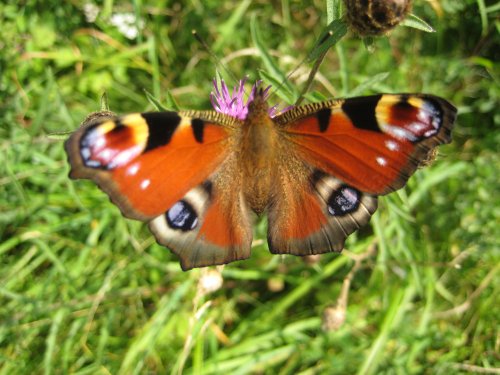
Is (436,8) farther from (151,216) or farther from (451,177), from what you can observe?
(151,216)

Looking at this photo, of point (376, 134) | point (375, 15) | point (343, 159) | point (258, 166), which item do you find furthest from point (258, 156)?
point (375, 15)

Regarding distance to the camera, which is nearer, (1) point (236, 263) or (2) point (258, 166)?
(2) point (258, 166)

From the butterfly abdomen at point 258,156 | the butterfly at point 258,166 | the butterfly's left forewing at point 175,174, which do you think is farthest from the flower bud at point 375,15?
the butterfly's left forewing at point 175,174

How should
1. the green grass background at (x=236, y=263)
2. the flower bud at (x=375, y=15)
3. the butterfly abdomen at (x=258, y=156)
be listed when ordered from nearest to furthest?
the flower bud at (x=375, y=15) < the butterfly abdomen at (x=258, y=156) < the green grass background at (x=236, y=263)

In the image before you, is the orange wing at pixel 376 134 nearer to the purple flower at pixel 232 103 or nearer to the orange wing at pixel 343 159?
the orange wing at pixel 343 159

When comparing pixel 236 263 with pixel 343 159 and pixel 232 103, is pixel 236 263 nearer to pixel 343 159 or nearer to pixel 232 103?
pixel 232 103
